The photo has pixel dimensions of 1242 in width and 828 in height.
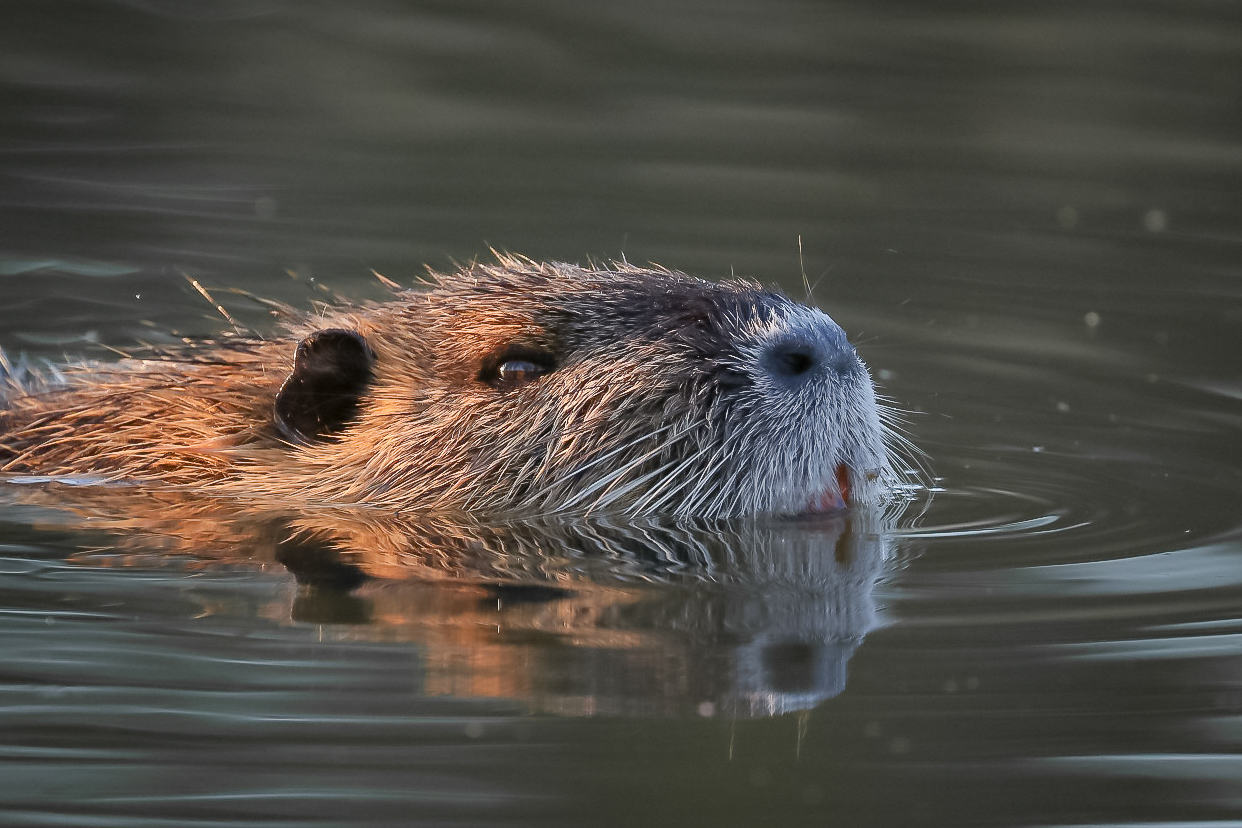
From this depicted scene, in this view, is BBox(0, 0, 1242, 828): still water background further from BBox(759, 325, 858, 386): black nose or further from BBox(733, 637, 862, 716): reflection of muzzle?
BBox(759, 325, 858, 386): black nose

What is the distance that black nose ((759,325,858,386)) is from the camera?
512cm

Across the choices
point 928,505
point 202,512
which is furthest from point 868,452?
point 202,512

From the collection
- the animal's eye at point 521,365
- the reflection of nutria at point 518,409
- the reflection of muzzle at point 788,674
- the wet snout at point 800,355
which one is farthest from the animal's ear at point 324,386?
the reflection of muzzle at point 788,674

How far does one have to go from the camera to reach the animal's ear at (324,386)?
560 centimetres

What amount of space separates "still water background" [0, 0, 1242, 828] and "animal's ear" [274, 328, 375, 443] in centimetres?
77

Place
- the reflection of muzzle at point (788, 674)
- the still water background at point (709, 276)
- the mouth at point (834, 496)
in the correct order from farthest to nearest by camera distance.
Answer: the mouth at point (834, 496), the reflection of muzzle at point (788, 674), the still water background at point (709, 276)

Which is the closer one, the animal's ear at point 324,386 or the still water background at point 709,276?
the still water background at point 709,276

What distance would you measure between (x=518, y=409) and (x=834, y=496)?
998 mm

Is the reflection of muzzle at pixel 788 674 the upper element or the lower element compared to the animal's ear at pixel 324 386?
lower

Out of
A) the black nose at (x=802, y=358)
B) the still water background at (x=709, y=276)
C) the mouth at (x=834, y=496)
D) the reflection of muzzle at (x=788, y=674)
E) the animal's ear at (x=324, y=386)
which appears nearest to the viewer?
the still water background at (x=709, y=276)

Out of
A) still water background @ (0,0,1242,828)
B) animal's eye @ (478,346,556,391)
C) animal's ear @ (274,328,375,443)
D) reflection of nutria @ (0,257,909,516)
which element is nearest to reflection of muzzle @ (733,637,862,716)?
still water background @ (0,0,1242,828)

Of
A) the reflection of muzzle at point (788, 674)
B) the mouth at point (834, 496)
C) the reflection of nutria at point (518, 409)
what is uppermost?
the reflection of nutria at point (518, 409)

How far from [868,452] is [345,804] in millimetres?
2451

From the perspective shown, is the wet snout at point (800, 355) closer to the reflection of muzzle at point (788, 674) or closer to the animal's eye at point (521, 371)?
the animal's eye at point (521, 371)
